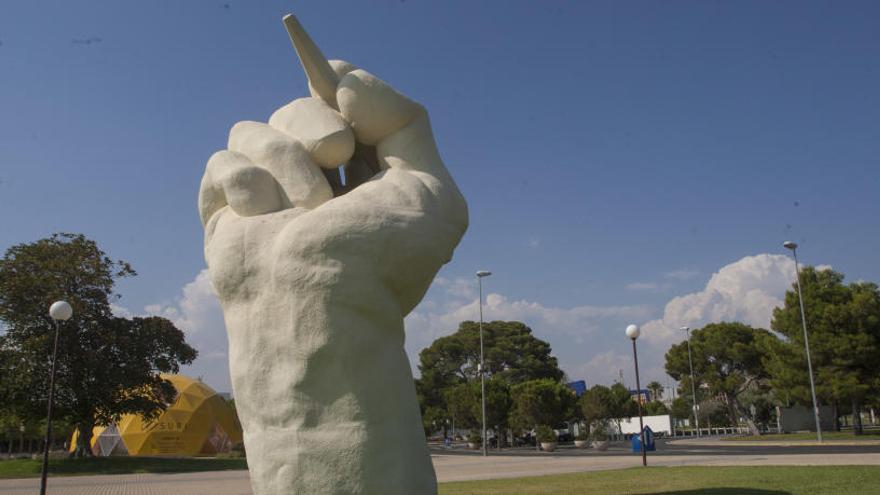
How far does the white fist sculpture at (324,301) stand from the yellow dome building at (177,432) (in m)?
32.9

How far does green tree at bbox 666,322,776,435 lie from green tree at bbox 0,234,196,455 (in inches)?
1383

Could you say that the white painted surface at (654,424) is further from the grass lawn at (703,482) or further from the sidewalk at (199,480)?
the grass lawn at (703,482)

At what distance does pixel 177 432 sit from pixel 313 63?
115 feet

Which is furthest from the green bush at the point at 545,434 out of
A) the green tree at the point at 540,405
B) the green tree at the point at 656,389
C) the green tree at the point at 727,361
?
the green tree at the point at 656,389

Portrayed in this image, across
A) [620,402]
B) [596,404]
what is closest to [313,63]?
[596,404]

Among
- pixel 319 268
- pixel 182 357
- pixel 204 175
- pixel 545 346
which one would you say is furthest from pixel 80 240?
pixel 545 346

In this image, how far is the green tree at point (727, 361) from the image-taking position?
45.4 meters

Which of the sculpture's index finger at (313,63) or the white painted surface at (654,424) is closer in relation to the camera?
the sculpture's index finger at (313,63)

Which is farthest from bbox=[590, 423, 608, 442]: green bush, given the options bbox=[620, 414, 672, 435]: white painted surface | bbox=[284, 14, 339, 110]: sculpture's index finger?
bbox=[284, 14, 339, 110]: sculpture's index finger

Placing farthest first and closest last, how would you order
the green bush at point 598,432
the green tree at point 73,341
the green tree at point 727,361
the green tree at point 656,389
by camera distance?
the green tree at point 656,389 → the green tree at point 727,361 → the green bush at point 598,432 → the green tree at point 73,341

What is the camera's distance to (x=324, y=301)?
550cm

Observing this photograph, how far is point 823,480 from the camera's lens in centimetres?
1197

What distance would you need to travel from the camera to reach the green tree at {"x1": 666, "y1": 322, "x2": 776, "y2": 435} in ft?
149

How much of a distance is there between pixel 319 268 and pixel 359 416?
1204 millimetres
